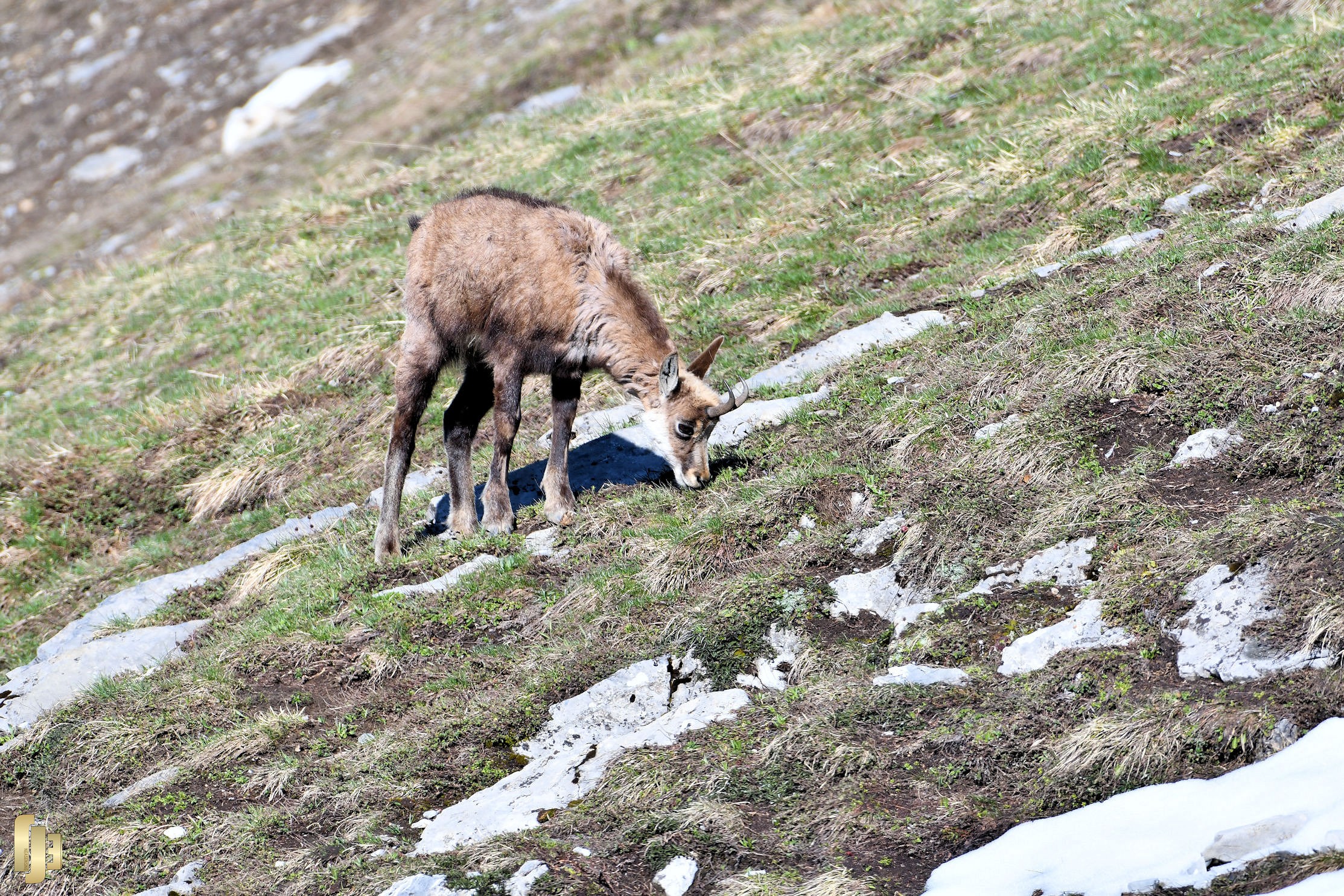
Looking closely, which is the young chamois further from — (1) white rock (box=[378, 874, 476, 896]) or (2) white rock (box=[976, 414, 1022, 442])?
(1) white rock (box=[378, 874, 476, 896])

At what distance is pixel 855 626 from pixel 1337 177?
19.8ft

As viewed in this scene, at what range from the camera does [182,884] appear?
6.11 metres

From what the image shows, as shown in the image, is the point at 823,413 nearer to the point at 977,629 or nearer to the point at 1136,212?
the point at 977,629

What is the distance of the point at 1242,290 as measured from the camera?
823cm

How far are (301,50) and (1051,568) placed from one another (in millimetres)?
30355

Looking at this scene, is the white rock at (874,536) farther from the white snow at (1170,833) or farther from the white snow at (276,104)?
the white snow at (276,104)

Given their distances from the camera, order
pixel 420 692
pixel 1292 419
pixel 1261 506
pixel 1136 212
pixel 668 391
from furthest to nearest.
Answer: pixel 1136 212, pixel 668 391, pixel 420 692, pixel 1292 419, pixel 1261 506

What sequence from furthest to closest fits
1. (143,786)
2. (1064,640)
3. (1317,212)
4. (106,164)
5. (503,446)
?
(106,164) < (503,446) < (1317,212) < (143,786) < (1064,640)

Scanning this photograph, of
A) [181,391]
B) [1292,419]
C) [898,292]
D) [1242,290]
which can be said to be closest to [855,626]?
[1292,419]

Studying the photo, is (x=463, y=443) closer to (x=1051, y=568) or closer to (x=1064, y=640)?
(x=1051, y=568)

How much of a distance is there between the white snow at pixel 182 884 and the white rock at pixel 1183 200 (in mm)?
9448

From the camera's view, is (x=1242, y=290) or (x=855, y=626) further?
(x=1242, y=290)

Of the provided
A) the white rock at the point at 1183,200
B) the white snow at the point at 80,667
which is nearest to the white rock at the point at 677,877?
the white snow at the point at 80,667

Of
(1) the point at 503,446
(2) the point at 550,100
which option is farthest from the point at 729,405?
(2) the point at 550,100
